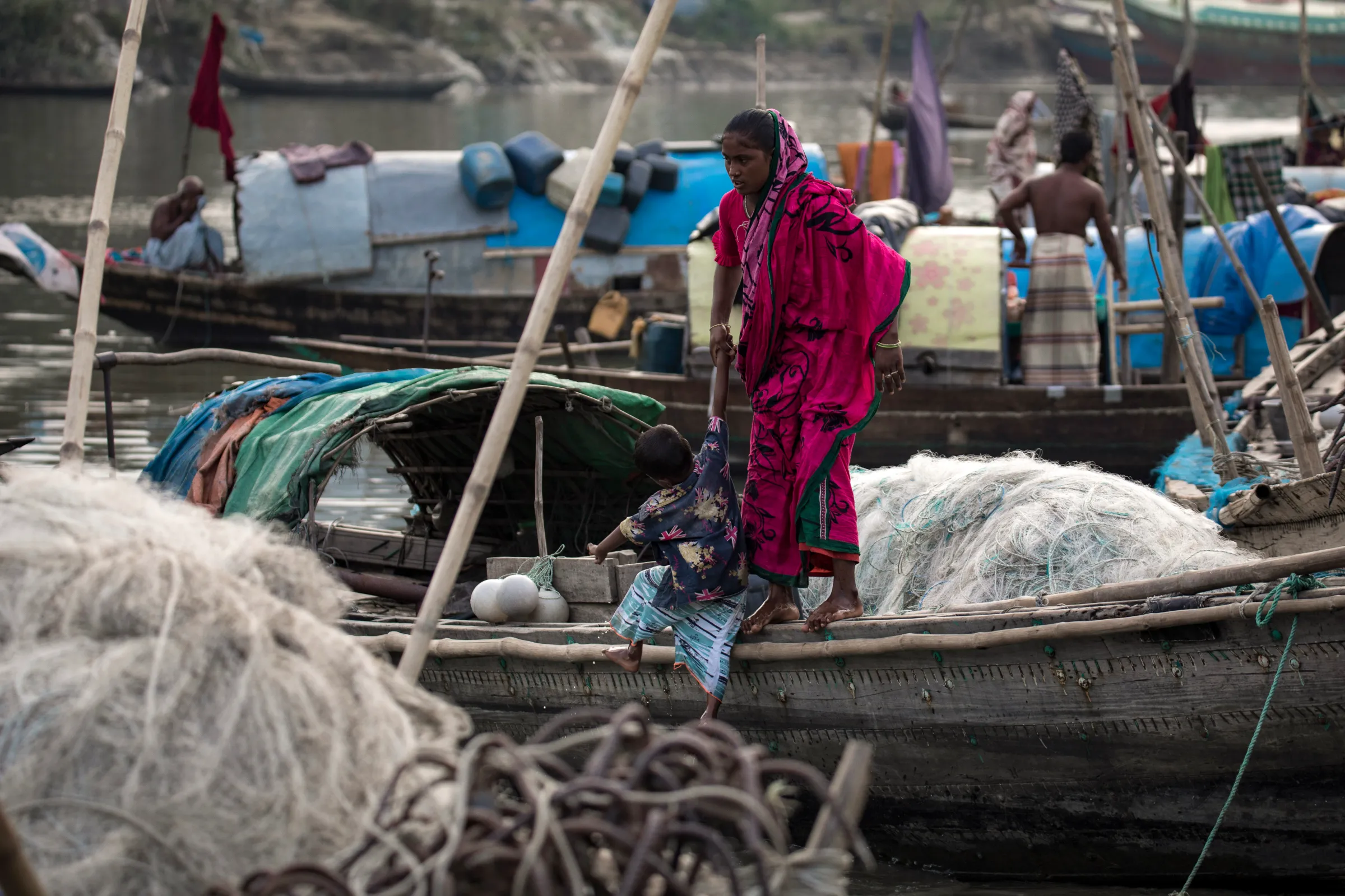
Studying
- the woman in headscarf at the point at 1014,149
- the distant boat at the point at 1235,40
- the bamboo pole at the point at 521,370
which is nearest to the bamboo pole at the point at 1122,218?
the woman in headscarf at the point at 1014,149

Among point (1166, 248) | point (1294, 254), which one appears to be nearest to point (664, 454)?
point (1166, 248)

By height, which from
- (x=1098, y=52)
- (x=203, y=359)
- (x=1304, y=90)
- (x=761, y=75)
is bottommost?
(x=203, y=359)

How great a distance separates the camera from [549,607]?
461 centimetres

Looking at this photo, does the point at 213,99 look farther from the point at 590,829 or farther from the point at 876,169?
the point at 590,829

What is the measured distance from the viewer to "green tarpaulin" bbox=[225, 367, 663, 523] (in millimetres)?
4578

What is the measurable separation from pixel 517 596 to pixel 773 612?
88 centimetres

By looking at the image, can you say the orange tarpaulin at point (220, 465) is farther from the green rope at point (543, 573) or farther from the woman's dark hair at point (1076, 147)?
the woman's dark hair at point (1076, 147)

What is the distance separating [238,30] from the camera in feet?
131

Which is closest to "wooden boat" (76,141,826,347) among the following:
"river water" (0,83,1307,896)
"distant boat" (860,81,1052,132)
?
"river water" (0,83,1307,896)

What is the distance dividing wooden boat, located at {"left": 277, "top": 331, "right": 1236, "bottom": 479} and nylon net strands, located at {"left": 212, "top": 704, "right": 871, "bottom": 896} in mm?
6371

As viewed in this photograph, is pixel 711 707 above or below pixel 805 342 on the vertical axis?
below

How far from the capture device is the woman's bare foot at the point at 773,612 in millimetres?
4098

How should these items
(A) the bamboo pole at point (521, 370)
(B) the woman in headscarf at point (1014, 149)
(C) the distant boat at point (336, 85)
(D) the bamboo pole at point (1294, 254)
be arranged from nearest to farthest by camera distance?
(A) the bamboo pole at point (521, 370), (D) the bamboo pole at point (1294, 254), (B) the woman in headscarf at point (1014, 149), (C) the distant boat at point (336, 85)

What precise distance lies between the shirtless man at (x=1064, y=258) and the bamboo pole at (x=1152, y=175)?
2104mm
